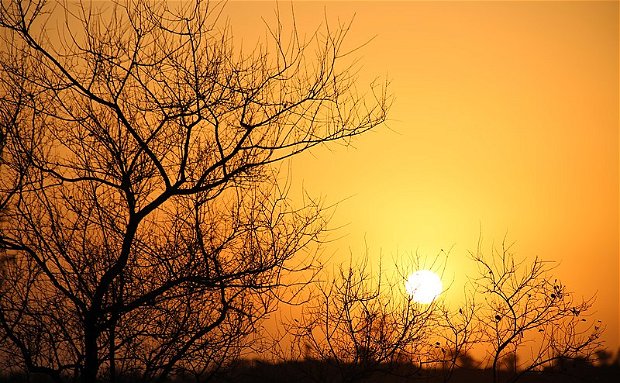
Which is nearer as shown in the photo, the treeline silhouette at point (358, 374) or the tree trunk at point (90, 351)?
the tree trunk at point (90, 351)

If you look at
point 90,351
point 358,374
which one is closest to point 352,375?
point 358,374

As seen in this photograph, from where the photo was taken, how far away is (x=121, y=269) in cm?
793

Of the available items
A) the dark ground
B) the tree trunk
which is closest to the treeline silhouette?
the dark ground

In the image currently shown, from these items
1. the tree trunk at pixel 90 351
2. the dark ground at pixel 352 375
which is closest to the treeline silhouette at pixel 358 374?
the dark ground at pixel 352 375

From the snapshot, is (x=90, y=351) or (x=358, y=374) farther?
(x=358, y=374)

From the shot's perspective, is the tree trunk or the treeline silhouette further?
the treeline silhouette

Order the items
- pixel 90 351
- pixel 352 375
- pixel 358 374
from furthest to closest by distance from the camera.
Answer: pixel 352 375 < pixel 358 374 < pixel 90 351

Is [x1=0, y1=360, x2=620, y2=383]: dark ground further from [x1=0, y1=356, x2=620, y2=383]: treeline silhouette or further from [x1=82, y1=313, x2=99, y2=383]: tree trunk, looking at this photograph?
[x1=82, y1=313, x2=99, y2=383]: tree trunk

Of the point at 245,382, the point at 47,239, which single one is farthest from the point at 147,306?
the point at 245,382

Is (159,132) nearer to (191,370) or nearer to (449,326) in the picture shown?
(191,370)

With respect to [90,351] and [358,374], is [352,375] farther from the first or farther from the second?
[90,351]

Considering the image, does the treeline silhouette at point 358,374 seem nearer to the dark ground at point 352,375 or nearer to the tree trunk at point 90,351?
the dark ground at point 352,375

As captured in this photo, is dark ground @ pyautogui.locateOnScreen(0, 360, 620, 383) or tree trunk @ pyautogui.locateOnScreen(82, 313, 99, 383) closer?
tree trunk @ pyautogui.locateOnScreen(82, 313, 99, 383)

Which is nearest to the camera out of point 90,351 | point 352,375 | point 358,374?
point 90,351
